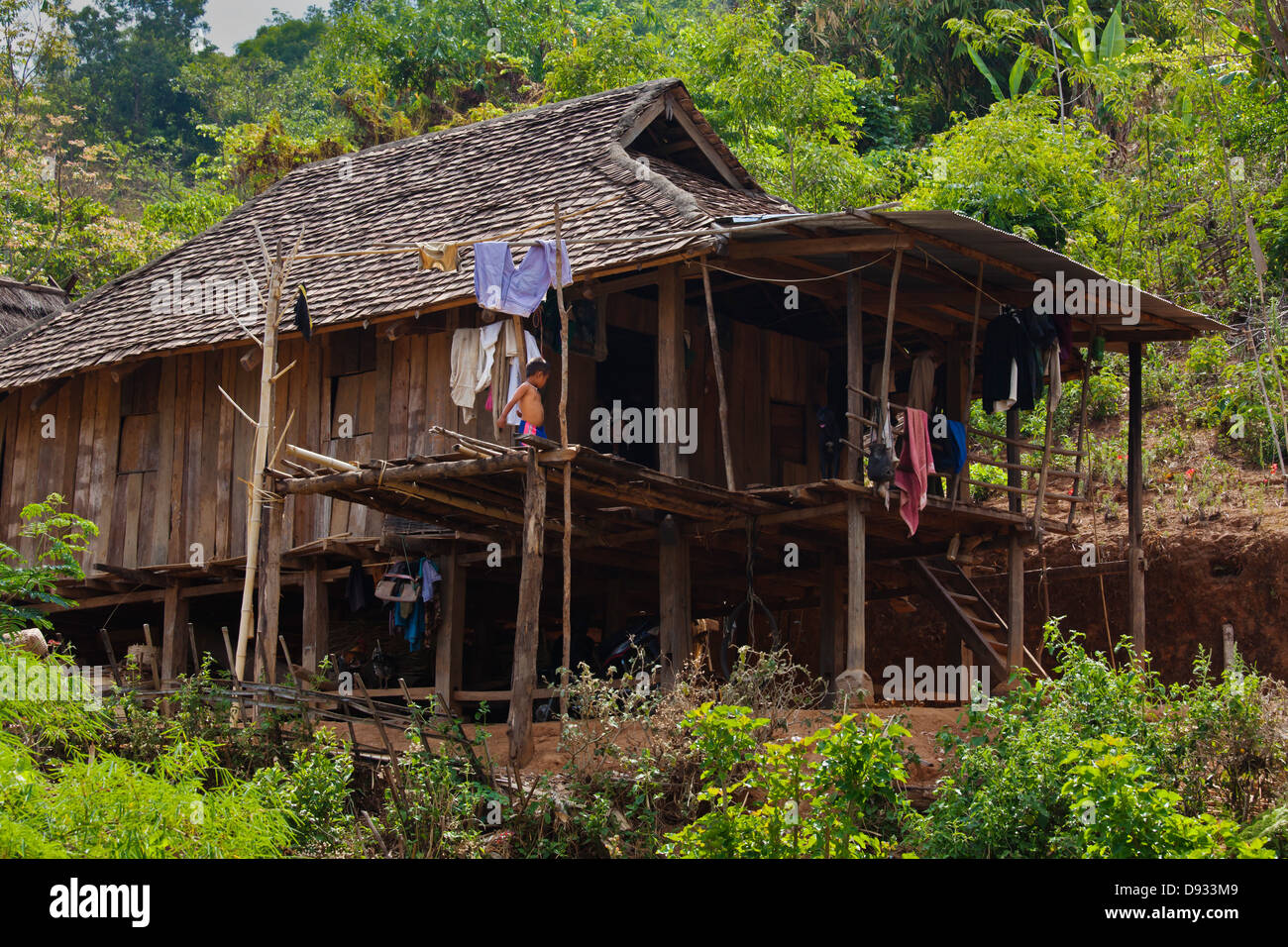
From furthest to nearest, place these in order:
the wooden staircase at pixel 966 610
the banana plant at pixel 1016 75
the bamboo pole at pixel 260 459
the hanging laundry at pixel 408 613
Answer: the banana plant at pixel 1016 75
the wooden staircase at pixel 966 610
the hanging laundry at pixel 408 613
the bamboo pole at pixel 260 459

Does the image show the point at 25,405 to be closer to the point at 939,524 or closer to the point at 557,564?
the point at 557,564

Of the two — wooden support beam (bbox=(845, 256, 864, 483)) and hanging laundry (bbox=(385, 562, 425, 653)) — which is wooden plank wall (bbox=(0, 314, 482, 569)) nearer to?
hanging laundry (bbox=(385, 562, 425, 653))

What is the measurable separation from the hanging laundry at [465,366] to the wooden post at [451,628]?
1806 millimetres

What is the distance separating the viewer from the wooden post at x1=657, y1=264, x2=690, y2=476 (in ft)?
43.2

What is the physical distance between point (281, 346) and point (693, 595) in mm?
5786

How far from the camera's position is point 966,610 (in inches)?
635

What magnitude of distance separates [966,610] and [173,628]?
28.9 ft

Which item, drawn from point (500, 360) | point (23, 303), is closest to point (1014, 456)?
point (500, 360)

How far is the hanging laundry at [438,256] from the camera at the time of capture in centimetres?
1319

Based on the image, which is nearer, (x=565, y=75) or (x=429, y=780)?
(x=429, y=780)

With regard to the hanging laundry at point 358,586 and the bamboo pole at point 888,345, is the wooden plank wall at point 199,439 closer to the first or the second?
the hanging laundry at point 358,586

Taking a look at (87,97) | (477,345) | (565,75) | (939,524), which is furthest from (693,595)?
(87,97)

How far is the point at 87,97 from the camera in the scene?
1766 inches

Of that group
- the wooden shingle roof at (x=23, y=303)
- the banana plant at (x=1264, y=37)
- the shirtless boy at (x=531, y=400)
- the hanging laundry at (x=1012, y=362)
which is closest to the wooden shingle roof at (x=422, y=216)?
the shirtless boy at (x=531, y=400)
